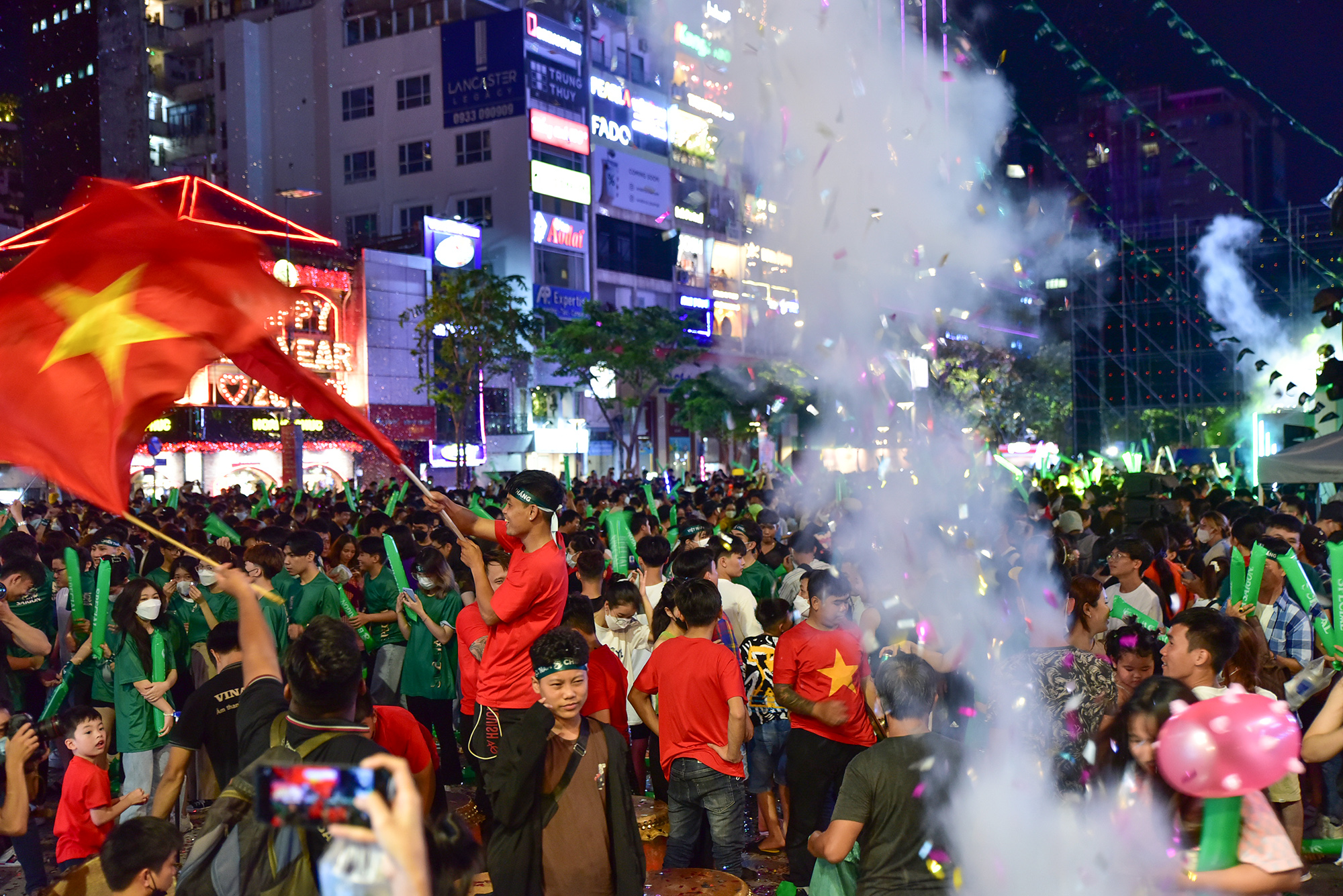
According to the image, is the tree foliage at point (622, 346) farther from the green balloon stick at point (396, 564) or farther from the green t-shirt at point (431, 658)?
the green balloon stick at point (396, 564)

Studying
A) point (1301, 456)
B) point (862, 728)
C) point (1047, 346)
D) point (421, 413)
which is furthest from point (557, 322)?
point (862, 728)

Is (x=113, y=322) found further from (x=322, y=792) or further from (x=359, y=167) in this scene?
(x=359, y=167)

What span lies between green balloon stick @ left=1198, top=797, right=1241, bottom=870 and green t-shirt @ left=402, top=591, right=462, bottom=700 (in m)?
5.18

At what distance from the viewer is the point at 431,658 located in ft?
23.6

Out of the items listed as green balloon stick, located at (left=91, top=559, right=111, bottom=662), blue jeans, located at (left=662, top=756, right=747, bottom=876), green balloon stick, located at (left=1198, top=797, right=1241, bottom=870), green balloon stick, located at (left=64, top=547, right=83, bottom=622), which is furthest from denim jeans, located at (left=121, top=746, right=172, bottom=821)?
green balloon stick, located at (left=1198, top=797, right=1241, bottom=870)

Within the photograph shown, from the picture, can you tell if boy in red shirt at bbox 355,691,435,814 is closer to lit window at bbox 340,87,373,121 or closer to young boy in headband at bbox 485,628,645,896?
young boy in headband at bbox 485,628,645,896

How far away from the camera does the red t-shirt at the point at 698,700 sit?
493 cm

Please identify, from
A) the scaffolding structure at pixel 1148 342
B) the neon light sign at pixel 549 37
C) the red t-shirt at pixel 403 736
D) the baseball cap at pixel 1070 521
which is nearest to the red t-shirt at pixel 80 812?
the red t-shirt at pixel 403 736

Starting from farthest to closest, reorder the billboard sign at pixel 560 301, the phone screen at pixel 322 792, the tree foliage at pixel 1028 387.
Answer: the tree foliage at pixel 1028 387
the billboard sign at pixel 560 301
the phone screen at pixel 322 792

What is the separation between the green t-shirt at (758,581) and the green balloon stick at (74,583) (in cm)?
450

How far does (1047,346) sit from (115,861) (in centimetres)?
4553

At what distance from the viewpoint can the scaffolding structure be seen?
1510 inches

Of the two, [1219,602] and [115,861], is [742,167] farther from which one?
[115,861]

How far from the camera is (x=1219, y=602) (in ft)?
22.9
